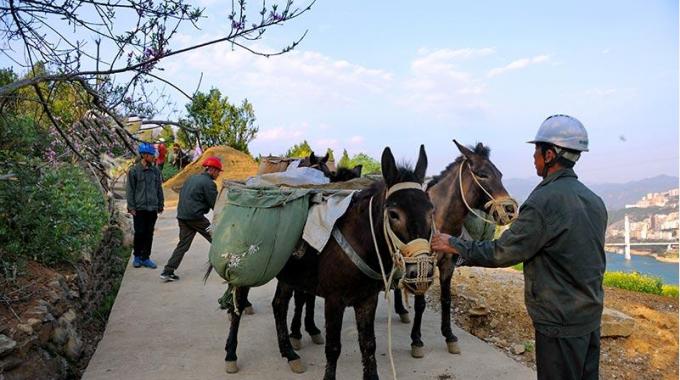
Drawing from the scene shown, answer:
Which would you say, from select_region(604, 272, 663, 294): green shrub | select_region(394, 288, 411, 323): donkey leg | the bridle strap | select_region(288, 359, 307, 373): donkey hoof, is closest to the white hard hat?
the bridle strap

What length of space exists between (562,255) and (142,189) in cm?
671

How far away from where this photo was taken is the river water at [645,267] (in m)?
10.6

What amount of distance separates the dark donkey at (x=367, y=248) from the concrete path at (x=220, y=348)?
32.0 inches

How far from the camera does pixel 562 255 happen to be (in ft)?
8.39

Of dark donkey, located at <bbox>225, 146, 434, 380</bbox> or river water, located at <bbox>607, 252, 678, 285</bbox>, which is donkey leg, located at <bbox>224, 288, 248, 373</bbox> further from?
river water, located at <bbox>607, 252, 678, 285</bbox>

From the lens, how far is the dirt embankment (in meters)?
5.35

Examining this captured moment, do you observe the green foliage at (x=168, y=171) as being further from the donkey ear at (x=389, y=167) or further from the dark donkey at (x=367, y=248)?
the donkey ear at (x=389, y=167)

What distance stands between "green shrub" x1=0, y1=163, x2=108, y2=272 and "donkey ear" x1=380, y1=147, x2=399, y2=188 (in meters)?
3.47

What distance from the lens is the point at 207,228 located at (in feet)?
23.8

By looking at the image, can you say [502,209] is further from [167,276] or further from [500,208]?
[167,276]

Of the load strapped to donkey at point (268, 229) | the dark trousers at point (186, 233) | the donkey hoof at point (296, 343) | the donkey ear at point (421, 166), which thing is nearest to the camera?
the donkey ear at point (421, 166)

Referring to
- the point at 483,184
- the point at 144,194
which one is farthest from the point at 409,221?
the point at 144,194

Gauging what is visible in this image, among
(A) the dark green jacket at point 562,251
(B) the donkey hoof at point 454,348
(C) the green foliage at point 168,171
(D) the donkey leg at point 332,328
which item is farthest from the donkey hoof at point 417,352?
(C) the green foliage at point 168,171

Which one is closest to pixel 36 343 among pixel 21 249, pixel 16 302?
pixel 16 302
